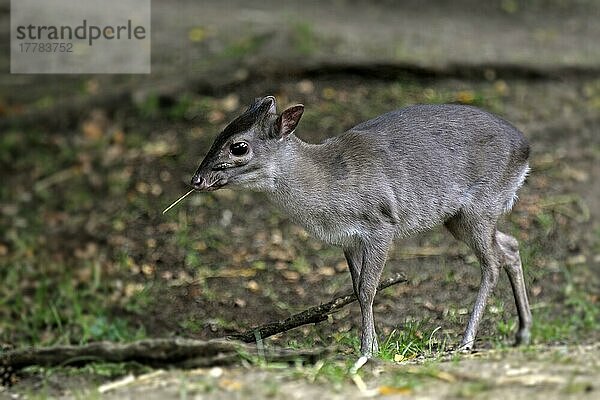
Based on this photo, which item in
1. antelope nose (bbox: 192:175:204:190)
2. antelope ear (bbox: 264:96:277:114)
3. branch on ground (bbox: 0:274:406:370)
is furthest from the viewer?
antelope ear (bbox: 264:96:277:114)

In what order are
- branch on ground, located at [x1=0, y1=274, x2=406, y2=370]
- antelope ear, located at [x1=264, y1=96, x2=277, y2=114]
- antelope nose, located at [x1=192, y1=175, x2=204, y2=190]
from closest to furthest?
1. branch on ground, located at [x1=0, y1=274, x2=406, y2=370]
2. antelope nose, located at [x1=192, y1=175, x2=204, y2=190]
3. antelope ear, located at [x1=264, y1=96, x2=277, y2=114]

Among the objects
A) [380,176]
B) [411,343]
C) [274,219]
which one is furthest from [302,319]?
[274,219]

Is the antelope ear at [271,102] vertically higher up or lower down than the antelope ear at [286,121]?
higher up

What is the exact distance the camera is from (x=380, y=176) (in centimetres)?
570

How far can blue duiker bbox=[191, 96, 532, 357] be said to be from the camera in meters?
5.52

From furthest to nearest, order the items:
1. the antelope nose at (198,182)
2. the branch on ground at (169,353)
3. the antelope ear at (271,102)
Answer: the antelope ear at (271,102) < the antelope nose at (198,182) < the branch on ground at (169,353)

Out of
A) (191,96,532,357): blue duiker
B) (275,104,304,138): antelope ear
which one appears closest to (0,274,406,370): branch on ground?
(191,96,532,357): blue duiker

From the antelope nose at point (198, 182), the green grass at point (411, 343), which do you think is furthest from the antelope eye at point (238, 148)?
the green grass at point (411, 343)

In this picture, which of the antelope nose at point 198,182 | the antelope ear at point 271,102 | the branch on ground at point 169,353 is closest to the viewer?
the branch on ground at point 169,353

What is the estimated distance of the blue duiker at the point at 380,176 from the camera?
5523 millimetres

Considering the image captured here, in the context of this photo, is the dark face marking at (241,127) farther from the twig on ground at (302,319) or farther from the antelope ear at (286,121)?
the twig on ground at (302,319)

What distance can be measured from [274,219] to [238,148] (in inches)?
126

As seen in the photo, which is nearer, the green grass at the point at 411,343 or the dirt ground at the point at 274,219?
the dirt ground at the point at 274,219

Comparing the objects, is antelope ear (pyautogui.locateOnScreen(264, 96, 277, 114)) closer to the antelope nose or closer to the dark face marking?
the dark face marking
